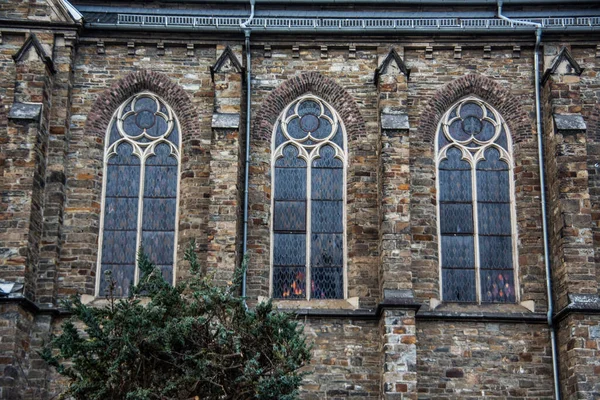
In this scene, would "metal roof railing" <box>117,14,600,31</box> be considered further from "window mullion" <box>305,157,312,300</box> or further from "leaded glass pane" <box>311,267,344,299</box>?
"leaded glass pane" <box>311,267,344,299</box>

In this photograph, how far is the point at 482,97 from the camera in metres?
21.2

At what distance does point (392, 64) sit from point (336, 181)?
9.24 ft

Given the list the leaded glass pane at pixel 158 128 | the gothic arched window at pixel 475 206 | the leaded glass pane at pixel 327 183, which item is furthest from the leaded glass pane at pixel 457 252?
the leaded glass pane at pixel 158 128

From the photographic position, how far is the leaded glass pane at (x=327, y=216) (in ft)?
66.6

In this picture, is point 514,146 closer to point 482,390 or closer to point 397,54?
point 397,54

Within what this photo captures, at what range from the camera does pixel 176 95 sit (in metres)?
20.9

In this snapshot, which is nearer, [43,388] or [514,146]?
[43,388]

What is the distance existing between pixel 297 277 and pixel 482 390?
4449 mm

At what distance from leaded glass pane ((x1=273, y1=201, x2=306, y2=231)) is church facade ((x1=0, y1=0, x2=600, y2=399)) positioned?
5cm

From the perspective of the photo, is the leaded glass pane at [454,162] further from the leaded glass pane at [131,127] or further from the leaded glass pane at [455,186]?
the leaded glass pane at [131,127]

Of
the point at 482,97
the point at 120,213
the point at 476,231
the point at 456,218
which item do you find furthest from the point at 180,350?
the point at 482,97

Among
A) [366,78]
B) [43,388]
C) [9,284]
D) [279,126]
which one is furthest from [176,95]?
[43,388]

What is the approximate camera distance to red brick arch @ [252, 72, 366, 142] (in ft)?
68.2

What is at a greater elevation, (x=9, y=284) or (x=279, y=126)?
(x=279, y=126)
